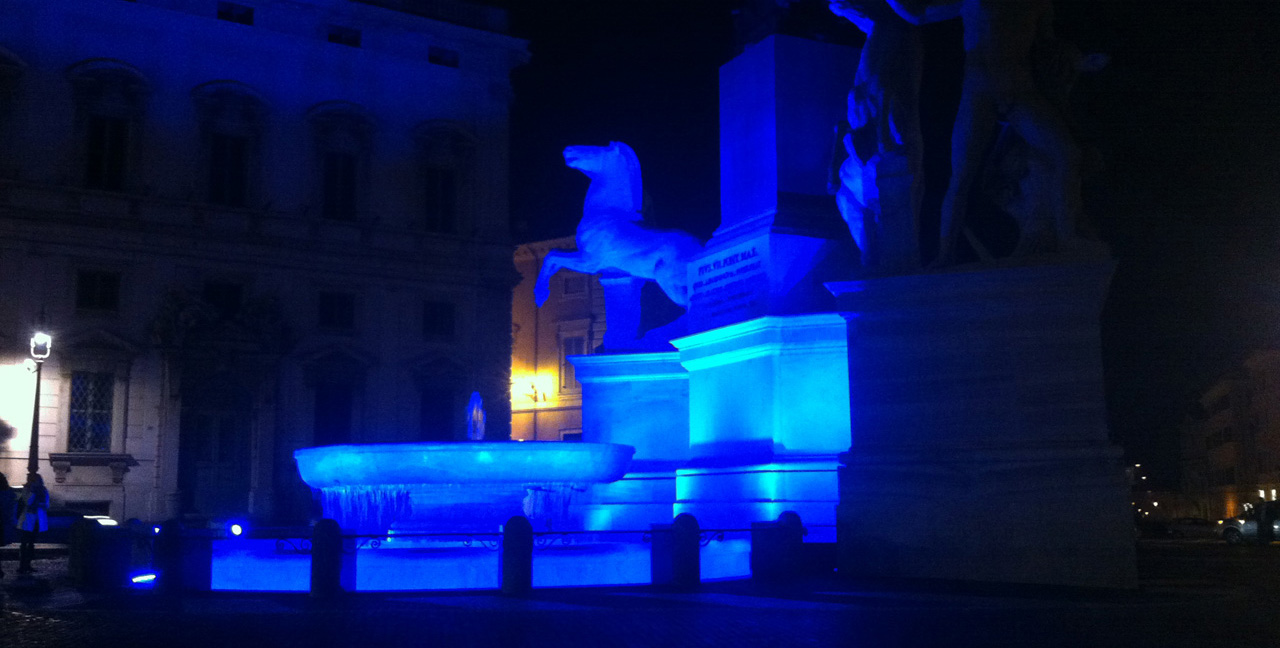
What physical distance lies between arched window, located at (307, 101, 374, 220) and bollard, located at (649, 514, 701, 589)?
1173 inches

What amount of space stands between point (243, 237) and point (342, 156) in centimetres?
444

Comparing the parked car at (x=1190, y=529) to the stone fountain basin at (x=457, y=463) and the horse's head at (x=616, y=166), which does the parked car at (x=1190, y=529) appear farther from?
the stone fountain basin at (x=457, y=463)

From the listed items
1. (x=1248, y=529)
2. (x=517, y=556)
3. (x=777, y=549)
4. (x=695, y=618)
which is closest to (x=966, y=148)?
(x=777, y=549)

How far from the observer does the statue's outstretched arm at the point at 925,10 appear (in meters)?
12.8

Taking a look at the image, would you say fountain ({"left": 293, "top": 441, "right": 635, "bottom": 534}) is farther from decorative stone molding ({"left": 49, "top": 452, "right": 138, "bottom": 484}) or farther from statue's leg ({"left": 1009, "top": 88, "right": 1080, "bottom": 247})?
decorative stone molding ({"left": 49, "top": 452, "right": 138, "bottom": 484})

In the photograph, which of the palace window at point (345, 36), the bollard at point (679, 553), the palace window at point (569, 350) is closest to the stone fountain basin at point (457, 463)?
the bollard at point (679, 553)

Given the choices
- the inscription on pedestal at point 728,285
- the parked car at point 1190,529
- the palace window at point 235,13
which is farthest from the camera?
the parked car at point 1190,529

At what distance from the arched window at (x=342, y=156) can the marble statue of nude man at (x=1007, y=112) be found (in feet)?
99.5

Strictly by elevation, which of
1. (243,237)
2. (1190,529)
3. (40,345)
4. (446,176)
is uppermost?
(446,176)

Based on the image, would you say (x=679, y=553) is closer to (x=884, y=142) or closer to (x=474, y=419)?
(x=884, y=142)

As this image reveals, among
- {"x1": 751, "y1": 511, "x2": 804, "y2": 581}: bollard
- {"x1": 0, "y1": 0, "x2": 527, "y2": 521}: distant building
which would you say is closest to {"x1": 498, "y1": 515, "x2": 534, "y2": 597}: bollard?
{"x1": 751, "y1": 511, "x2": 804, "y2": 581}: bollard

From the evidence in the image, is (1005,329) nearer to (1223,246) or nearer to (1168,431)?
(1223,246)

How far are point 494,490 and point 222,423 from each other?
2623 cm

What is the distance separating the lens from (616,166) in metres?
18.2
